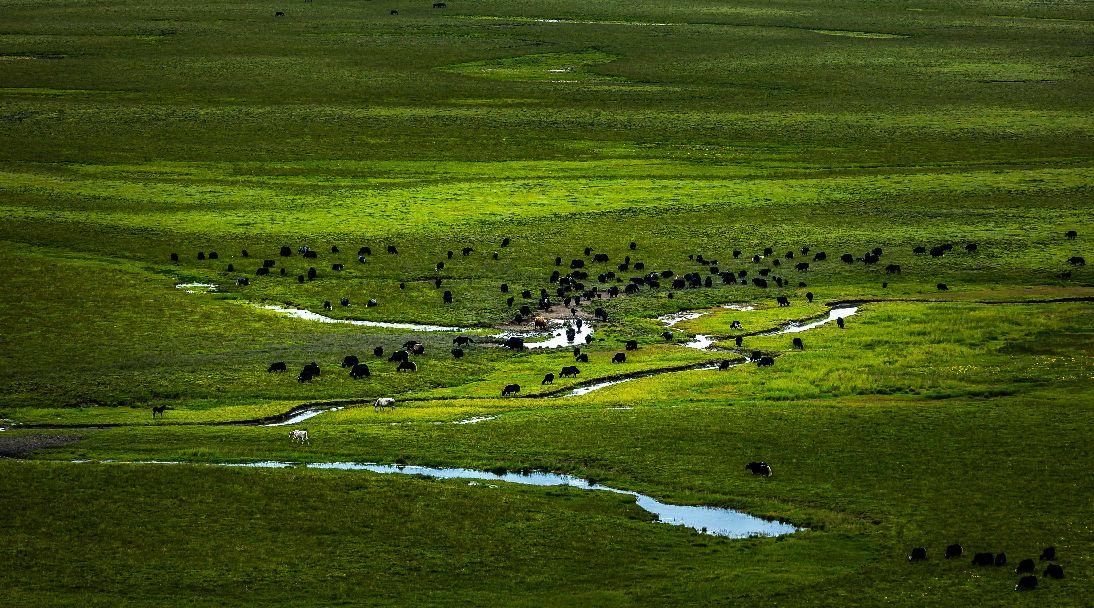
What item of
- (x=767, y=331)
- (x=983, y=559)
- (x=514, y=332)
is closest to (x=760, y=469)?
(x=983, y=559)


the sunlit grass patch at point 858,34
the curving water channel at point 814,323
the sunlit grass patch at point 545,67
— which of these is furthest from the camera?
the sunlit grass patch at point 858,34

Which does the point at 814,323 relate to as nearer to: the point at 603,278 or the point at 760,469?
the point at 603,278

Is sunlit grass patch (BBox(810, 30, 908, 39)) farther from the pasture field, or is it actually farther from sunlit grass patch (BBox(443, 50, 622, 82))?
the pasture field

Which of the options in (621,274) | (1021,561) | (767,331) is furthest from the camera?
(621,274)

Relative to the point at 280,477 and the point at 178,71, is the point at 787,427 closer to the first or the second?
the point at 280,477

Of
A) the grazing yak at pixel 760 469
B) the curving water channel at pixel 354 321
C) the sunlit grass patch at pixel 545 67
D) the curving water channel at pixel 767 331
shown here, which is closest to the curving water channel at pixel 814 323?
the curving water channel at pixel 767 331

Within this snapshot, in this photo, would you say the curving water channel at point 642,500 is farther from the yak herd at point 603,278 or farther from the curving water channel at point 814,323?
the curving water channel at point 814,323
